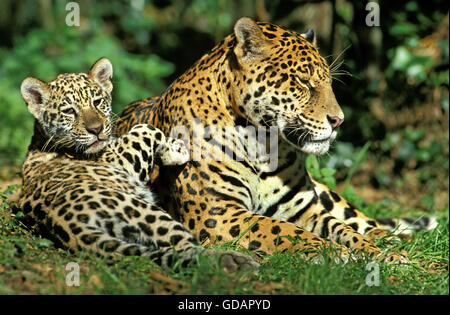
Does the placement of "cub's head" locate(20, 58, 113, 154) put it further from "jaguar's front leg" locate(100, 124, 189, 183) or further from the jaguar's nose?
"jaguar's front leg" locate(100, 124, 189, 183)

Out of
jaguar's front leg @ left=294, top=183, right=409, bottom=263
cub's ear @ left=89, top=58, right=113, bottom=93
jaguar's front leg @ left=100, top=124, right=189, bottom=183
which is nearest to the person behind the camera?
jaguar's front leg @ left=294, top=183, right=409, bottom=263

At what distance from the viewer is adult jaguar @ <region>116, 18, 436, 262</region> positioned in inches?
230

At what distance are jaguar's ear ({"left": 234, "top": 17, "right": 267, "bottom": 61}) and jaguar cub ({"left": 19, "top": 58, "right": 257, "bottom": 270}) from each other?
1.14m

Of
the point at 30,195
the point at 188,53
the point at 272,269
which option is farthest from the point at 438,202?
the point at 188,53

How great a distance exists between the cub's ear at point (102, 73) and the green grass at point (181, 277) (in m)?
2.17

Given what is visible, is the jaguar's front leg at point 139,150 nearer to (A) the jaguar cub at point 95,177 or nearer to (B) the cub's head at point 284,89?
(A) the jaguar cub at point 95,177

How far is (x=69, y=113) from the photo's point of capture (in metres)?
6.40

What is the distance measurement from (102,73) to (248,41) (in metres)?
1.88

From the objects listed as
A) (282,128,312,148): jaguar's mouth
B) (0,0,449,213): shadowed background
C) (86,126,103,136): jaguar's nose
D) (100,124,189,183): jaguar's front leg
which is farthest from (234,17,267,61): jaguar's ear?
(0,0,449,213): shadowed background

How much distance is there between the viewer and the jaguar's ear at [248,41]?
596 centimetres

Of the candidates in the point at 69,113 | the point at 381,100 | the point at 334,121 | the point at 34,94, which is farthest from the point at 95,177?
the point at 381,100

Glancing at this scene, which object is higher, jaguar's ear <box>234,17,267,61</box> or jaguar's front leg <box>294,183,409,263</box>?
jaguar's ear <box>234,17,267,61</box>
